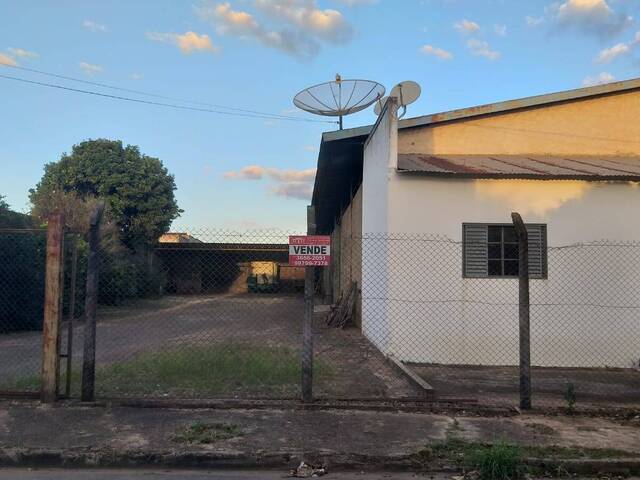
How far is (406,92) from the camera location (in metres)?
11.2

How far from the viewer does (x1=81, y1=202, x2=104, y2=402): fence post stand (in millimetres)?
6043

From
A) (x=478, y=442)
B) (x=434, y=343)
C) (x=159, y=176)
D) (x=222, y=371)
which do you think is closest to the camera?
(x=478, y=442)

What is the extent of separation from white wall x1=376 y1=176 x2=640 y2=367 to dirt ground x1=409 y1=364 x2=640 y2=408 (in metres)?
0.37

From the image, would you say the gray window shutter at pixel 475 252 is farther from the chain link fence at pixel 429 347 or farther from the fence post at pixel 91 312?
the fence post at pixel 91 312

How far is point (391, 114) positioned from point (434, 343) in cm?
391

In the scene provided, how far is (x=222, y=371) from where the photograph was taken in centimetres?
819

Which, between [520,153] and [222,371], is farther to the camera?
[520,153]

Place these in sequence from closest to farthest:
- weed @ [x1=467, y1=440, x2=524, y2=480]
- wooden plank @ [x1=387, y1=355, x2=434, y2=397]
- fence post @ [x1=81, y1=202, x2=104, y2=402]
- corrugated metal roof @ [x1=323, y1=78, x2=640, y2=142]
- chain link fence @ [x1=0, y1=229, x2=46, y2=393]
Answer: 1. weed @ [x1=467, y1=440, x2=524, y2=480]
2. fence post @ [x1=81, y1=202, x2=104, y2=402]
3. wooden plank @ [x1=387, y1=355, x2=434, y2=397]
4. corrugated metal roof @ [x1=323, y1=78, x2=640, y2=142]
5. chain link fence @ [x1=0, y1=229, x2=46, y2=393]

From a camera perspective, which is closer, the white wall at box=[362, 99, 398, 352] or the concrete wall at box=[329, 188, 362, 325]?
the white wall at box=[362, 99, 398, 352]

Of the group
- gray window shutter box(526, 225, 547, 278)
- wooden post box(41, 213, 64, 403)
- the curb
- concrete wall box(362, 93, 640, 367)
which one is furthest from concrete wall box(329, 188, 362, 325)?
the curb

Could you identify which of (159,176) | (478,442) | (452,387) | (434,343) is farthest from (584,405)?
(159,176)

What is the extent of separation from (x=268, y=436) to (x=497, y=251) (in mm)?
5801

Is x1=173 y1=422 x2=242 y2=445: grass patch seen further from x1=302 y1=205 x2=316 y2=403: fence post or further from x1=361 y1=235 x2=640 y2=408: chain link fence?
x1=361 y1=235 x2=640 y2=408: chain link fence

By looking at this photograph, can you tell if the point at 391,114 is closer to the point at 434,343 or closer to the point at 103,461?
the point at 434,343
